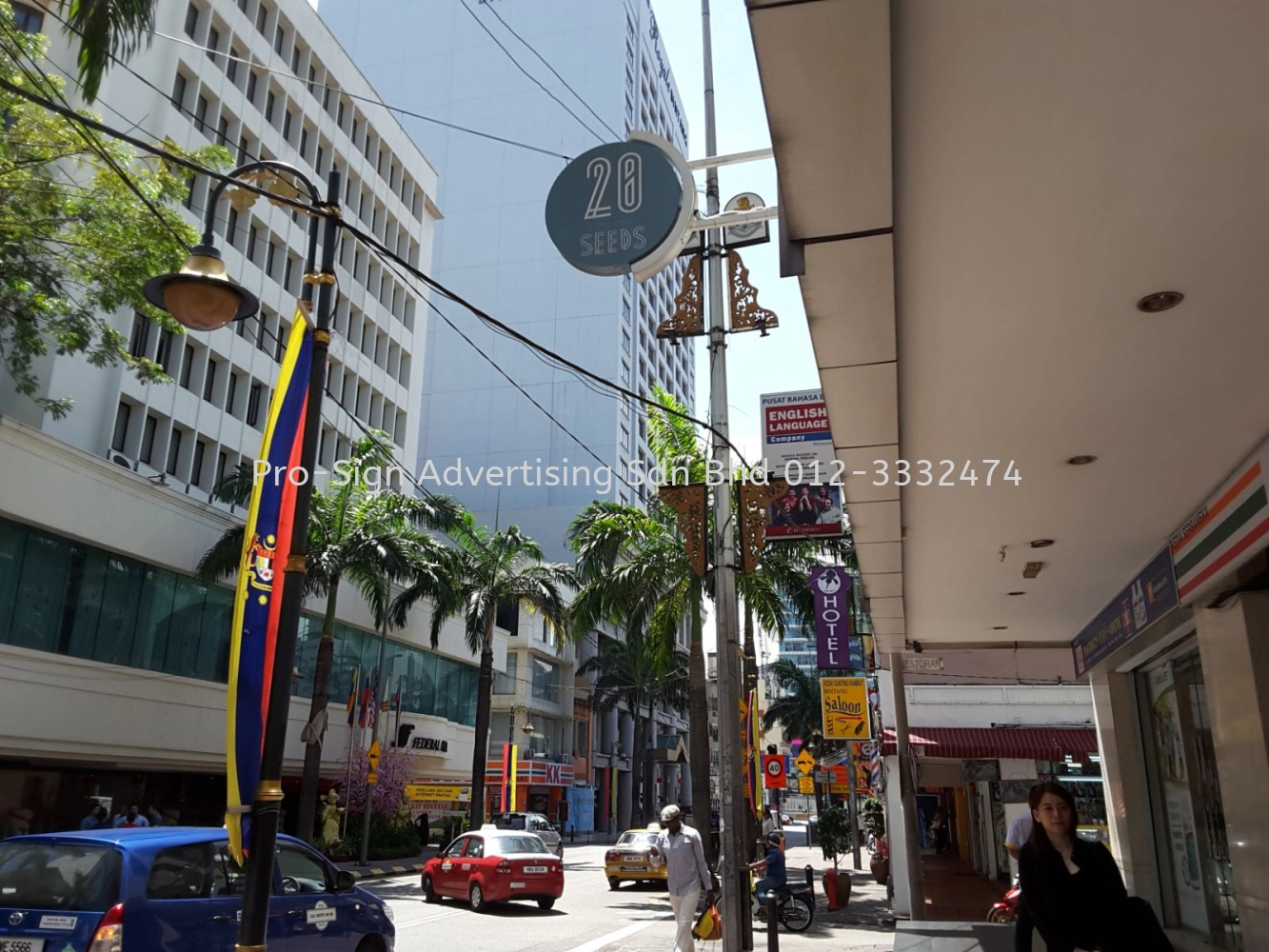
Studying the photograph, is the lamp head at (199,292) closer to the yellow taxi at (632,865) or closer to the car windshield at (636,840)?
the yellow taxi at (632,865)

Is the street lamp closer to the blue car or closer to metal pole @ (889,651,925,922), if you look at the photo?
the blue car

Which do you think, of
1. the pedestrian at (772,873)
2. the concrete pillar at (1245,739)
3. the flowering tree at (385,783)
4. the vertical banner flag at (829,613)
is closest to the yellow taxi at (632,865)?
the vertical banner flag at (829,613)

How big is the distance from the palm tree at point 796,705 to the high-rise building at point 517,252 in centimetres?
1607

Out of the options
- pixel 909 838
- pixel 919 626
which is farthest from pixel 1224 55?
pixel 909 838

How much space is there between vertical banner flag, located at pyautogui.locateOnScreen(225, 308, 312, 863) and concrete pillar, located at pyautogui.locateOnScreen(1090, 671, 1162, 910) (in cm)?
969

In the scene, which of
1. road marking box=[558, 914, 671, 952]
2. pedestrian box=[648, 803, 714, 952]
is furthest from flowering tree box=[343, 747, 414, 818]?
pedestrian box=[648, 803, 714, 952]

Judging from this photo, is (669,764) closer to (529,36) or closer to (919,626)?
(529,36)

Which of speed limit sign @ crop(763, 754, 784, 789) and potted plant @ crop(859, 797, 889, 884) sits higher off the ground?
speed limit sign @ crop(763, 754, 784, 789)

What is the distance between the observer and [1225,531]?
698 centimetres

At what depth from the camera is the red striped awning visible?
17219 mm

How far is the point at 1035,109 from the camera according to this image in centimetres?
333

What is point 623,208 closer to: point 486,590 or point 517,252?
point 486,590

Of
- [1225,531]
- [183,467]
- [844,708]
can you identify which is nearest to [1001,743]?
[844,708]

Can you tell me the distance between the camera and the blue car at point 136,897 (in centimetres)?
667
